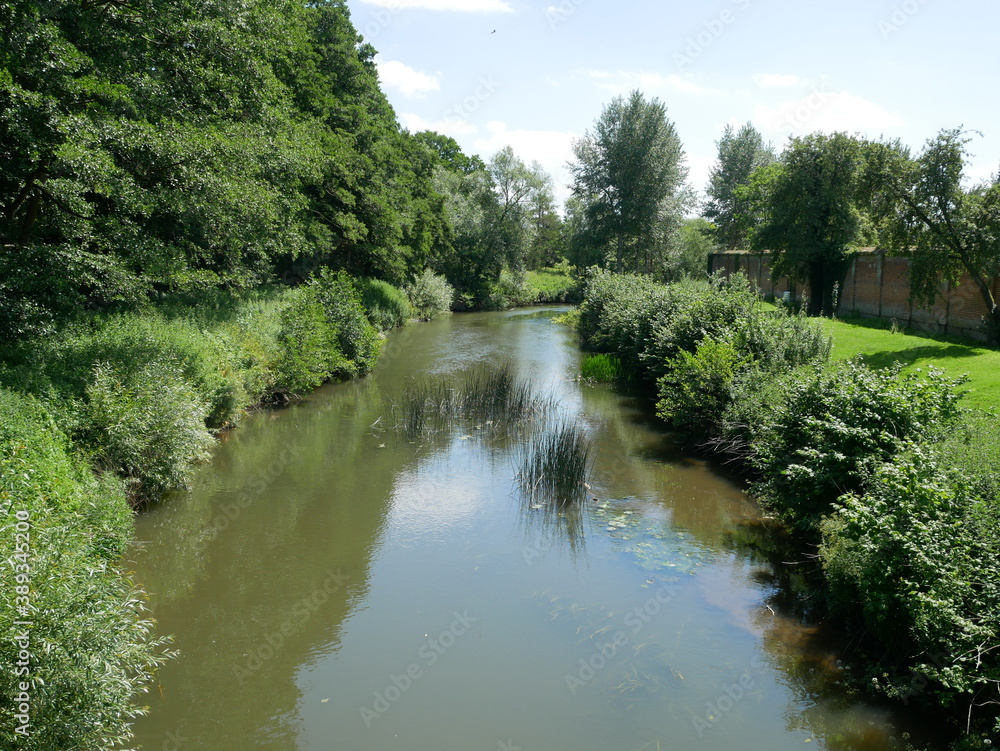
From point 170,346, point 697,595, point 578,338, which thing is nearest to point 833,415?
point 697,595

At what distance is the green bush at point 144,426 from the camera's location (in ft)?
26.8

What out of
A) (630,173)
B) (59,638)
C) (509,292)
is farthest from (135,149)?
(509,292)

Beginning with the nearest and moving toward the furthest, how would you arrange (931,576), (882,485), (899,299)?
(931,576) → (882,485) → (899,299)

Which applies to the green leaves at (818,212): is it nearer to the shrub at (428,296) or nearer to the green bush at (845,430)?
the green bush at (845,430)

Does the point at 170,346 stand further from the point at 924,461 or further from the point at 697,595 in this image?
the point at 924,461

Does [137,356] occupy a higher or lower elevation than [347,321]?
lower

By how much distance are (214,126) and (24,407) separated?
7664mm

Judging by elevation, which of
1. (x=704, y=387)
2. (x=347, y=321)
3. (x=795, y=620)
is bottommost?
(x=795, y=620)

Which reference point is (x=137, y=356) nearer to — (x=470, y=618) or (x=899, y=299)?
(x=470, y=618)

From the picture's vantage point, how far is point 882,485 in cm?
589

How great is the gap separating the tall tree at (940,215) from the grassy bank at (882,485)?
91.8 inches

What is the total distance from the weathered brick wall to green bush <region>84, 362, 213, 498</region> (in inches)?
521

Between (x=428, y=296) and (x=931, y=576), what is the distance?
105ft

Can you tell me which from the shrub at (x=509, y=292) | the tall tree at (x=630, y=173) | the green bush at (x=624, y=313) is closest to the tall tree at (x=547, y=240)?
the shrub at (x=509, y=292)
